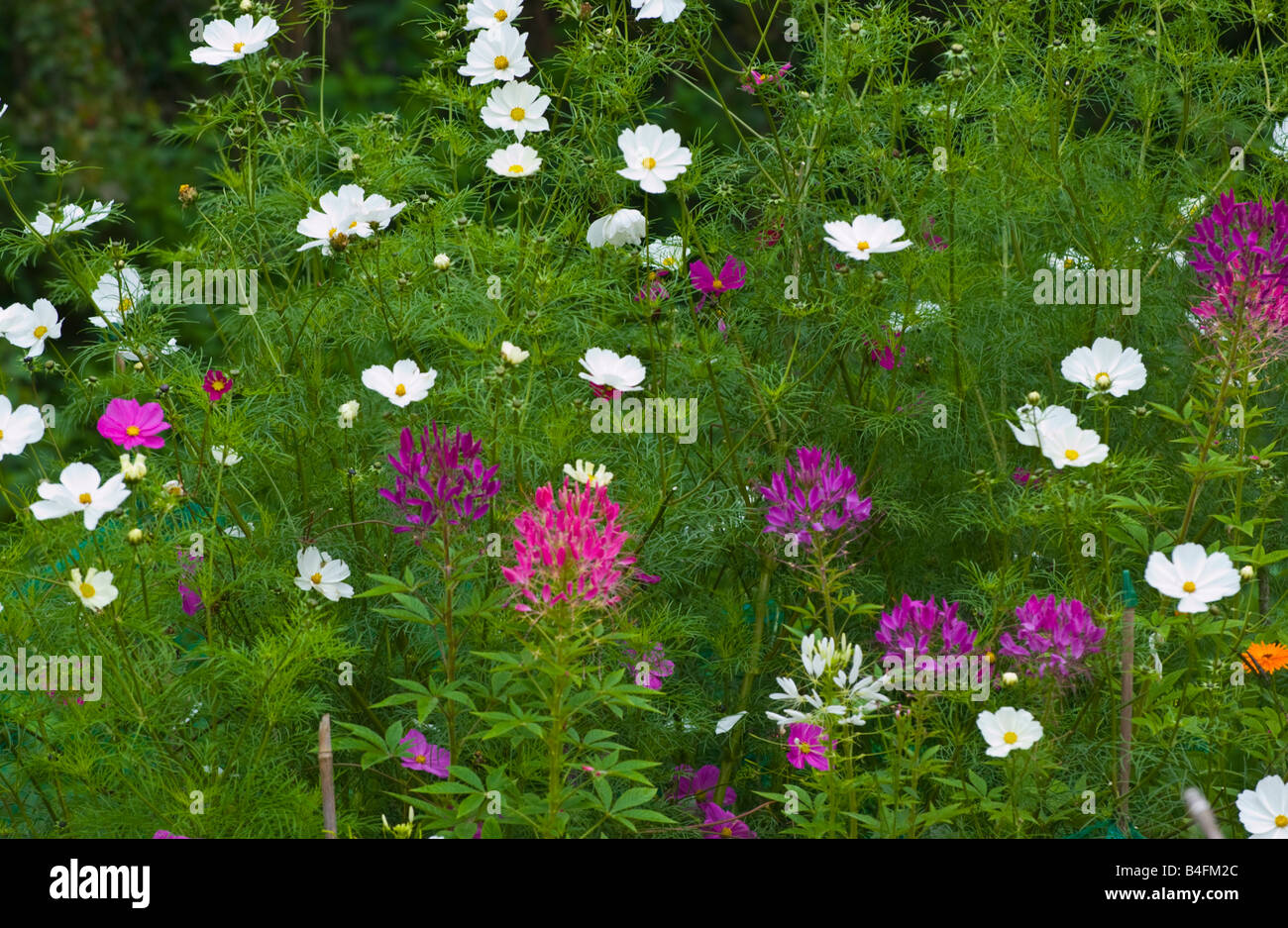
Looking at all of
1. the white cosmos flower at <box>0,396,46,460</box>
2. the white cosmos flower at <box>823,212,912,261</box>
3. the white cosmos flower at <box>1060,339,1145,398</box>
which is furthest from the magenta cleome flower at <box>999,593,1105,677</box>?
the white cosmos flower at <box>0,396,46,460</box>

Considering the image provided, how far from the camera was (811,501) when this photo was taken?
6.37 ft

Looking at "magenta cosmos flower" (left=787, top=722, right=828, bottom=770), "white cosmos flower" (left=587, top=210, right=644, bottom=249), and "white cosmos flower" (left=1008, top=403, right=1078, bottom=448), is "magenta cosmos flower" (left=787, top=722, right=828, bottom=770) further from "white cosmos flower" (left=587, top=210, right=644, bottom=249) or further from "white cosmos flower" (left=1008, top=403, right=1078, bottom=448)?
"white cosmos flower" (left=587, top=210, right=644, bottom=249)

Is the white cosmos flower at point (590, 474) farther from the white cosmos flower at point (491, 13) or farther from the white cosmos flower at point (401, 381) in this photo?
the white cosmos flower at point (491, 13)

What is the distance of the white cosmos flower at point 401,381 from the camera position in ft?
6.63

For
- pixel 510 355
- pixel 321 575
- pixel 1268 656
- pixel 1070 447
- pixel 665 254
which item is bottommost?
pixel 1268 656

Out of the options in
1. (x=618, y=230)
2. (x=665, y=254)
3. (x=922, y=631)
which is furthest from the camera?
(x=665, y=254)

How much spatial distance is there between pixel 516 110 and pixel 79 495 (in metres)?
0.88

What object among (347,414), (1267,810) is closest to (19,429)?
(347,414)

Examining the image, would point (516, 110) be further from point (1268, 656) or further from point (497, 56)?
point (1268, 656)

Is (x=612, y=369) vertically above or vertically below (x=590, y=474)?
above

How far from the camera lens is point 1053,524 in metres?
2.05

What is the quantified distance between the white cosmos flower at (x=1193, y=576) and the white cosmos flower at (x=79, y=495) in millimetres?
1272

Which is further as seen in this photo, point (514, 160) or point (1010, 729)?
point (514, 160)

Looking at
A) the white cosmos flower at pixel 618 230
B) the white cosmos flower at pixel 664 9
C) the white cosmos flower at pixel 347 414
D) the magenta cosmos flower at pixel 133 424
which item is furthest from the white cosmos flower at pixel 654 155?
the magenta cosmos flower at pixel 133 424
